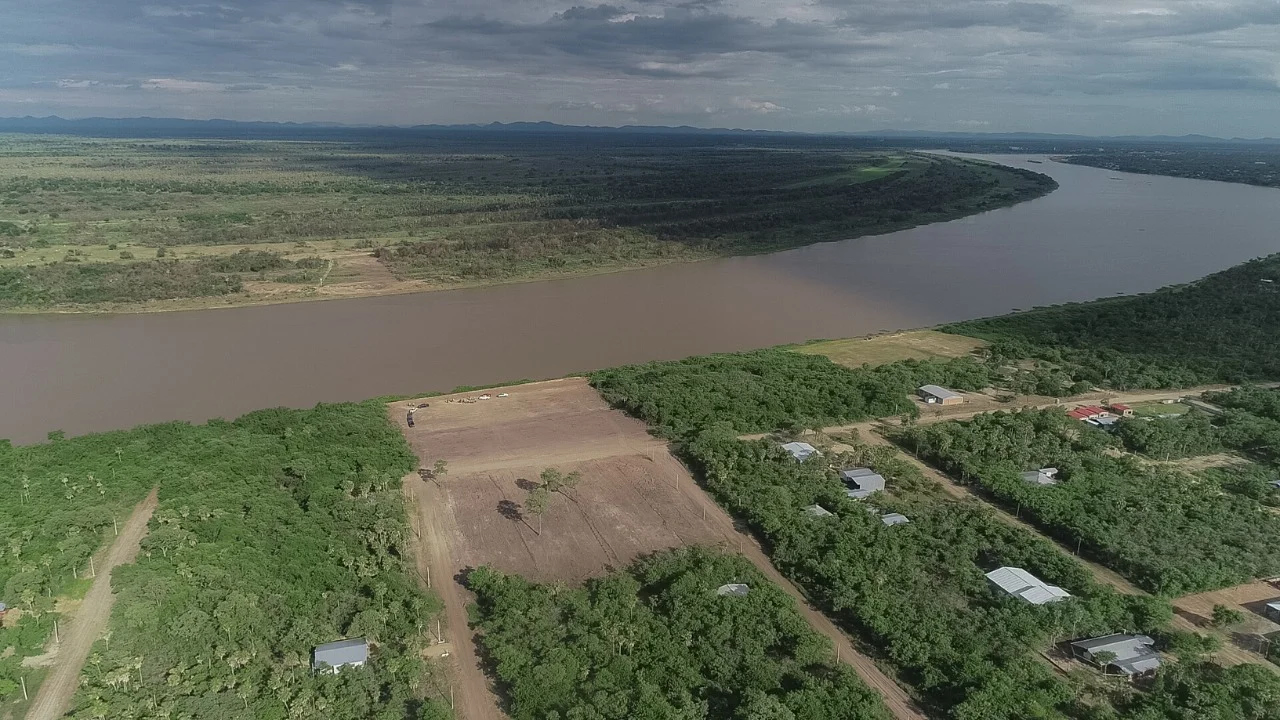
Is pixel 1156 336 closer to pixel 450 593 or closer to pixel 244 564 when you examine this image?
pixel 450 593

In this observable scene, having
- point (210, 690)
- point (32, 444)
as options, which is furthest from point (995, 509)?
point (32, 444)

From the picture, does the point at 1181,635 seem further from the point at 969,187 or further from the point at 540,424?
the point at 969,187

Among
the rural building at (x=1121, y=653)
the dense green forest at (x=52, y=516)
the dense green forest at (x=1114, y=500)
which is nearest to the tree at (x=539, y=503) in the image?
the dense green forest at (x=52, y=516)

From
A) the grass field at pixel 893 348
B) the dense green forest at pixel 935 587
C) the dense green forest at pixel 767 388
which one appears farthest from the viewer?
the grass field at pixel 893 348

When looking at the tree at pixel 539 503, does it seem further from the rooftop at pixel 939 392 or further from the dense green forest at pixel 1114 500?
the rooftop at pixel 939 392

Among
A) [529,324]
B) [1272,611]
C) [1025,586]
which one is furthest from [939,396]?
[529,324]
